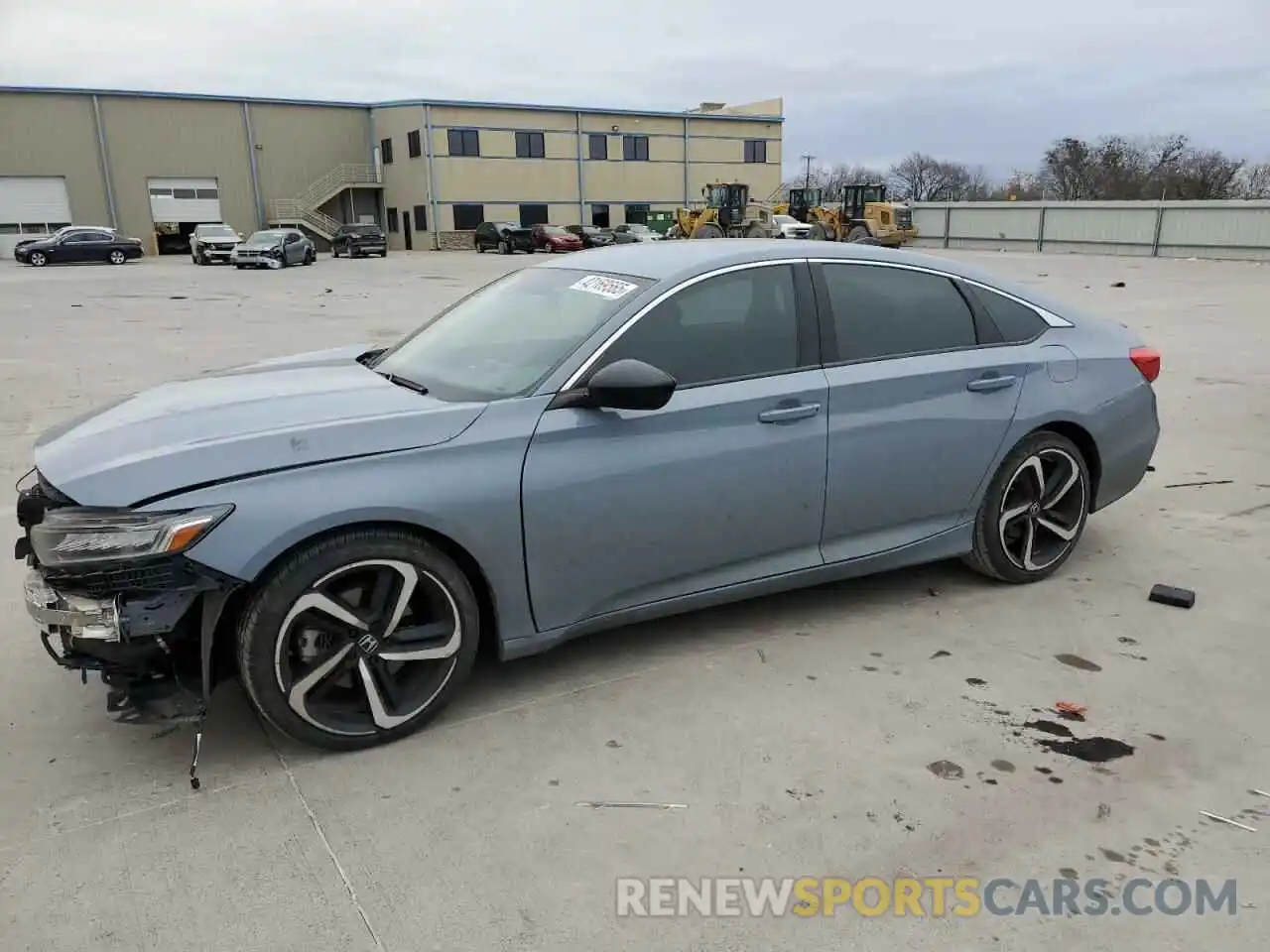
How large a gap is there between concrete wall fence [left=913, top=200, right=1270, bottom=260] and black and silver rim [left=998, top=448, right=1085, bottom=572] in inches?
1319

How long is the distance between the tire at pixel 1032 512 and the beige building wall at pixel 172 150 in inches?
2138

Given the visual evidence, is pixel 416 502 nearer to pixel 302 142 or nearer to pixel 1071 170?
pixel 302 142

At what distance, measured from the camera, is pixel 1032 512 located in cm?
435

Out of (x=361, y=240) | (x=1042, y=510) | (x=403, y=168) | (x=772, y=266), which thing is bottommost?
(x=1042, y=510)

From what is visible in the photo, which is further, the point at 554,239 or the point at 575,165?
the point at 575,165

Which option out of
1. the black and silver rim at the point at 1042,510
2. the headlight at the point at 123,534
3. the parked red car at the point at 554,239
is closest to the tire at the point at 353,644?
the headlight at the point at 123,534

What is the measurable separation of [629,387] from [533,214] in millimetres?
54647

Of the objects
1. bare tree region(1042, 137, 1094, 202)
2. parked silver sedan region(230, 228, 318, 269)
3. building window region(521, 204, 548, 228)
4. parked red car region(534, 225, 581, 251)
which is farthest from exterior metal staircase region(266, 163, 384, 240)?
bare tree region(1042, 137, 1094, 202)

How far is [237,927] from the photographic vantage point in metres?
2.33

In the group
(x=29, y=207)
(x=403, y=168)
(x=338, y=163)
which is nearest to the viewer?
(x=29, y=207)

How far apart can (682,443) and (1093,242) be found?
128 feet

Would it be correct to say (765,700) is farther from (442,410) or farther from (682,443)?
(442,410)

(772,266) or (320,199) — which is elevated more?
(320,199)

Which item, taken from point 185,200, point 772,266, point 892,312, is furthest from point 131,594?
point 185,200
